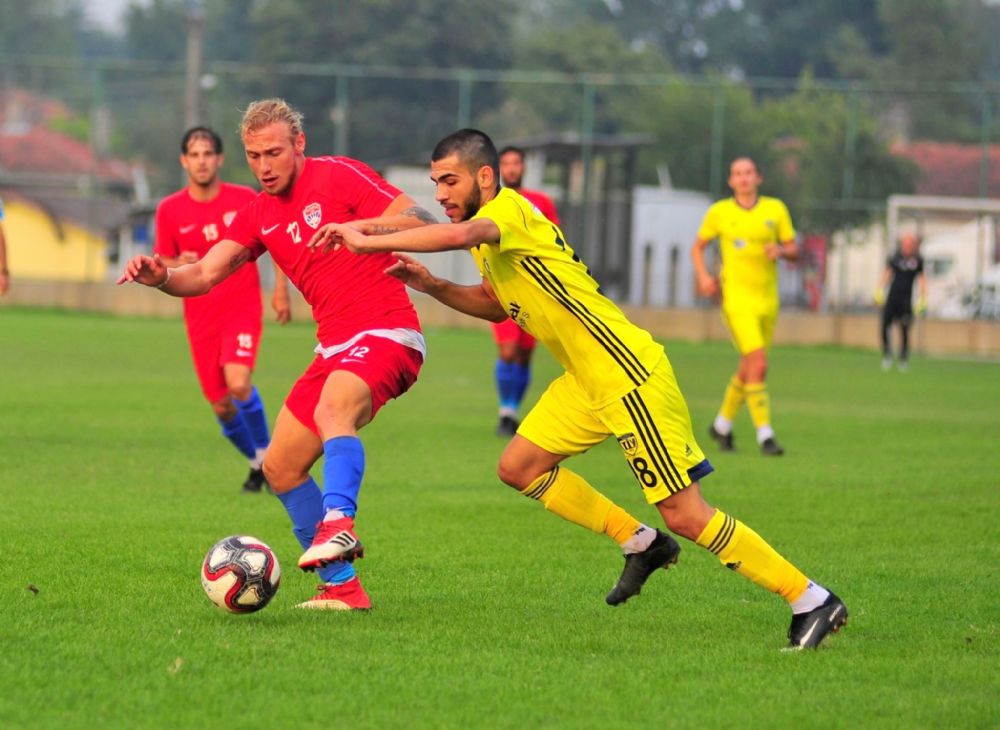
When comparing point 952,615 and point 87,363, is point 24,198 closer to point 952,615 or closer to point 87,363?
point 87,363

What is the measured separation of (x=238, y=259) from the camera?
24.5 ft

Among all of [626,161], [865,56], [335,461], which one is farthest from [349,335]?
[865,56]

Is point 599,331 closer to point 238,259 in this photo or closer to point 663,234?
point 238,259

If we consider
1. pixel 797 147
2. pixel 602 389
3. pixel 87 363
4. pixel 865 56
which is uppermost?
pixel 865 56

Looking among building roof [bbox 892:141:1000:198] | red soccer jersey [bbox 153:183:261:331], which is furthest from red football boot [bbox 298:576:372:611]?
building roof [bbox 892:141:1000:198]

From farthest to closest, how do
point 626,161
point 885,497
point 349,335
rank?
1. point 626,161
2. point 885,497
3. point 349,335

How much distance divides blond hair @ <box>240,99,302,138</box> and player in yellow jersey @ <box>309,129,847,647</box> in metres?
0.85

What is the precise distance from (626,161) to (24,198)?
16255 millimetres

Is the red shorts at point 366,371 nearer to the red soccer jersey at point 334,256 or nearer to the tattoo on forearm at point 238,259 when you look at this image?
the red soccer jersey at point 334,256

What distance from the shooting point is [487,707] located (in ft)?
18.1

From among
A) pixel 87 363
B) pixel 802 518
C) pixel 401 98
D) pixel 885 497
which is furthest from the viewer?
pixel 401 98

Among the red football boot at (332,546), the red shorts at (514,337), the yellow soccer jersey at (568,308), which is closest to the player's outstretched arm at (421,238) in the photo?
the yellow soccer jersey at (568,308)

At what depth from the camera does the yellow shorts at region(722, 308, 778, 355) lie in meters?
14.4

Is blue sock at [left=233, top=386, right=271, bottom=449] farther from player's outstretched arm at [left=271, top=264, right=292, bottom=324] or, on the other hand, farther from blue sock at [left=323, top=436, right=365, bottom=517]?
blue sock at [left=323, top=436, right=365, bottom=517]
